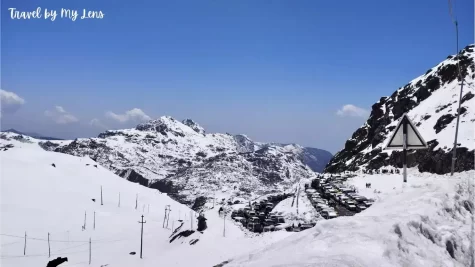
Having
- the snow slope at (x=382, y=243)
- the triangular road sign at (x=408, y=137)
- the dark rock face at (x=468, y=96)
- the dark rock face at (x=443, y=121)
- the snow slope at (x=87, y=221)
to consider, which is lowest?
the snow slope at (x=87, y=221)

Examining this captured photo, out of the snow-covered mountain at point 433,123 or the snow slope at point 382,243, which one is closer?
the snow slope at point 382,243

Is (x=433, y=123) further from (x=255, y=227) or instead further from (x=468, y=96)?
(x=255, y=227)

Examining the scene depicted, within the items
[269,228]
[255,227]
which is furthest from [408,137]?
[255,227]

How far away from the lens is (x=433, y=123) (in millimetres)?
134750

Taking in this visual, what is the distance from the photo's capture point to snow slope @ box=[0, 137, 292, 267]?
6738cm

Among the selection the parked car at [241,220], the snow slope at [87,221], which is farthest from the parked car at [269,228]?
the parked car at [241,220]

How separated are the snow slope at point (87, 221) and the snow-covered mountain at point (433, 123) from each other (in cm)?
4978

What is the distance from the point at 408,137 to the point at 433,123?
453ft

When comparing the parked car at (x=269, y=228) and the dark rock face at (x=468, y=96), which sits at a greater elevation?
the dark rock face at (x=468, y=96)

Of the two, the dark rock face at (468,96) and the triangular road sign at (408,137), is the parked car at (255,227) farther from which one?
the dark rock face at (468,96)

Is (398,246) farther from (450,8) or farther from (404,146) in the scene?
(404,146)

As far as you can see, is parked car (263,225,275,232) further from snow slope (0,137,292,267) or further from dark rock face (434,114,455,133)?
dark rock face (434,114,455,133)

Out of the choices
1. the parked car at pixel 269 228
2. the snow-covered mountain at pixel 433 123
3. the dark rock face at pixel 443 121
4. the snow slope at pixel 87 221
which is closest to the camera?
the parked car at pixel 269 228

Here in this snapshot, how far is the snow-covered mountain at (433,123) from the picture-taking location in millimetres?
103188
